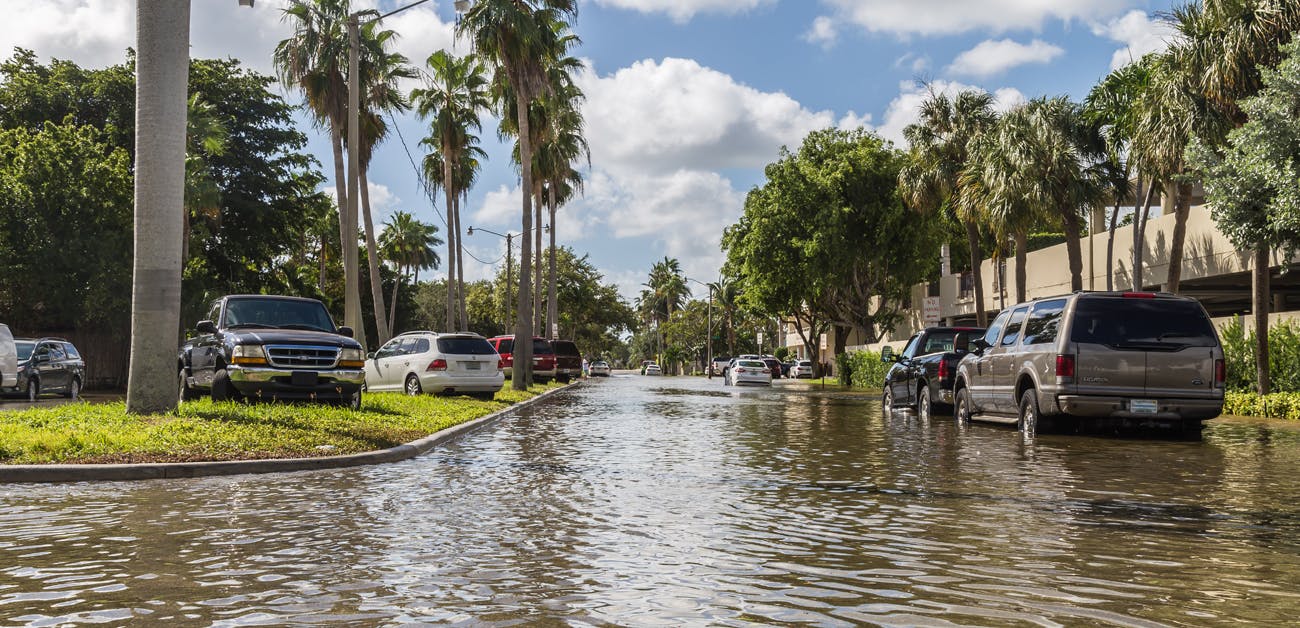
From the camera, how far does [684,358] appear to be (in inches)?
5999

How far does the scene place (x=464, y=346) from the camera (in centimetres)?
2659

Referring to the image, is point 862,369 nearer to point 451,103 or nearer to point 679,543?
point 451,103

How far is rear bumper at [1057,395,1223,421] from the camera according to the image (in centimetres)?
1508

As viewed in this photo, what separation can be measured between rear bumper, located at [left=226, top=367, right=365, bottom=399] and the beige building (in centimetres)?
1488

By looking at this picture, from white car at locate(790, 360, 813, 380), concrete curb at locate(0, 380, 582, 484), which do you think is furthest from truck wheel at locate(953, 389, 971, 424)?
white car at locate(790, 360, 813, 380)

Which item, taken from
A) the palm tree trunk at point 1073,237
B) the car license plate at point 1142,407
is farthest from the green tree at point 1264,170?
the palm tree trunk at point 1073,237

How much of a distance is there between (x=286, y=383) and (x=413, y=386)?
876cm

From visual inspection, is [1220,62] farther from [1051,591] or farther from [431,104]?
[431,104]

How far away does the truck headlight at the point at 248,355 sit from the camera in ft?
57.8

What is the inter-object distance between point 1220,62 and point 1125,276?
57.5ft

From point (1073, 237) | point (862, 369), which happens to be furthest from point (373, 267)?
point (862, 369)

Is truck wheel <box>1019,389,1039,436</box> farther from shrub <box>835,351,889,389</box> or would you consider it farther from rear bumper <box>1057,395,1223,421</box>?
shrub <box>835,351,889,389</box>

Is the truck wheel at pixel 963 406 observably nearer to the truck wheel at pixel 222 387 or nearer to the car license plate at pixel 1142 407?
the car license plate at pixel 1142 407

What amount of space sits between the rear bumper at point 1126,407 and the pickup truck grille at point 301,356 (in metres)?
11.2
